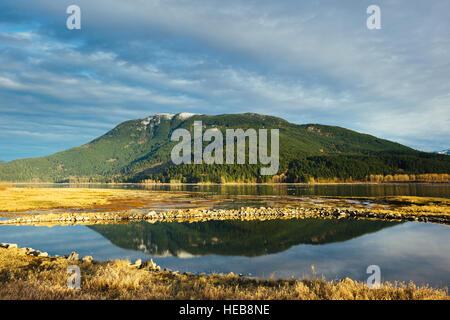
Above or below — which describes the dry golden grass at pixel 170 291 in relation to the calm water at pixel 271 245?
above

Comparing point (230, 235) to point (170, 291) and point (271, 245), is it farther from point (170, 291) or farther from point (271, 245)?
point (170, 291)

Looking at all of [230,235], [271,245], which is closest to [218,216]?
[230,235]

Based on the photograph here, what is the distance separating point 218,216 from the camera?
137ft

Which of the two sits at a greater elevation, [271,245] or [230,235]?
[271,245]

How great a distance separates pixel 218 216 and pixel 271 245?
58.2 feet

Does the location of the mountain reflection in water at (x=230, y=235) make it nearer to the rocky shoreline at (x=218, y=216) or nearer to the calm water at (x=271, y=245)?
the calm water at (x=271, y=245)

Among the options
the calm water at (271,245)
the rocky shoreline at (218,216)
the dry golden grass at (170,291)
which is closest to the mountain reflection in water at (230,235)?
the calm water at (271,245)

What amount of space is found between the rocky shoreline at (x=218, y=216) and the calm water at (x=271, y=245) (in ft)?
11.6

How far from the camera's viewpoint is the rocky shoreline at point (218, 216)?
124ft

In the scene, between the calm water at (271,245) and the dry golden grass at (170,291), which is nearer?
the dry golden grass at (170,291)
